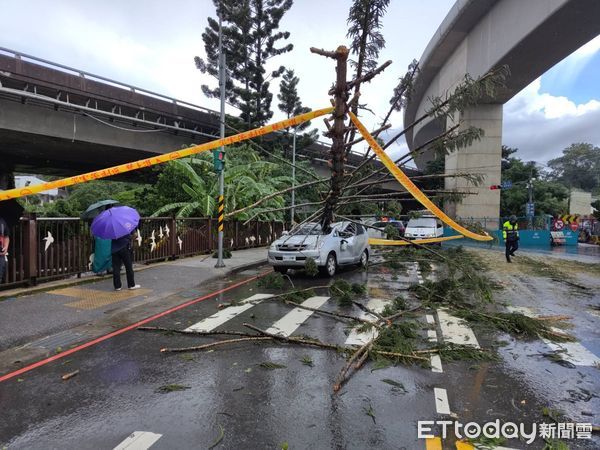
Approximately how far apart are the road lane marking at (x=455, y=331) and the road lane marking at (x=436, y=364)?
2.09 ft

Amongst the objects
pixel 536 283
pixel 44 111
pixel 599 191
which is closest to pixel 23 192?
pixel 536 283

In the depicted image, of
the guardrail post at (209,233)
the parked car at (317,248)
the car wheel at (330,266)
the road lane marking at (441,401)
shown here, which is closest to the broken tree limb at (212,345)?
the road lane marking at (441,401)

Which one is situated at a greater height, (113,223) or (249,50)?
(249,50)

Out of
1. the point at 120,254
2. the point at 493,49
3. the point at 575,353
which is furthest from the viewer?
the point at 493,49

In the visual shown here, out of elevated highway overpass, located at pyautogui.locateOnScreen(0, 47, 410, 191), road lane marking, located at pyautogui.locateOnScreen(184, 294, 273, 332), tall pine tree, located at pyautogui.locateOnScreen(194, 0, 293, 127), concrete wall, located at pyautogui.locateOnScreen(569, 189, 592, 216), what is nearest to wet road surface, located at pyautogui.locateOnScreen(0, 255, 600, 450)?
road lane marking, located at pyautogui.locateOnScreen(184, 294, 273, 332)

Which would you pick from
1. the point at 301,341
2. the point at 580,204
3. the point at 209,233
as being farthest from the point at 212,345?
the point at 580,204

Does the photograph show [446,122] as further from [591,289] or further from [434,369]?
[591,289]

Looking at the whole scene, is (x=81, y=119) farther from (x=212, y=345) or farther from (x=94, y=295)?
(x=212, y=345)

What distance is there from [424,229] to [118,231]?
1768 cm

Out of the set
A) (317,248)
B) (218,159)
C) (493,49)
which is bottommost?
(317,248)

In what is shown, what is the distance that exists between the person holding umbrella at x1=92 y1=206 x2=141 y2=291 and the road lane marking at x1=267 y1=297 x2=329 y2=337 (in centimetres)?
384

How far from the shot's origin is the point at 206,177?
22.2 metres

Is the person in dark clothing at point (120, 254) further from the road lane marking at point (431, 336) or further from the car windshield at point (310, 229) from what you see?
the road lane marking at point (431, 336)

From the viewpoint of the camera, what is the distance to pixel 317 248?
1112 centimetres
